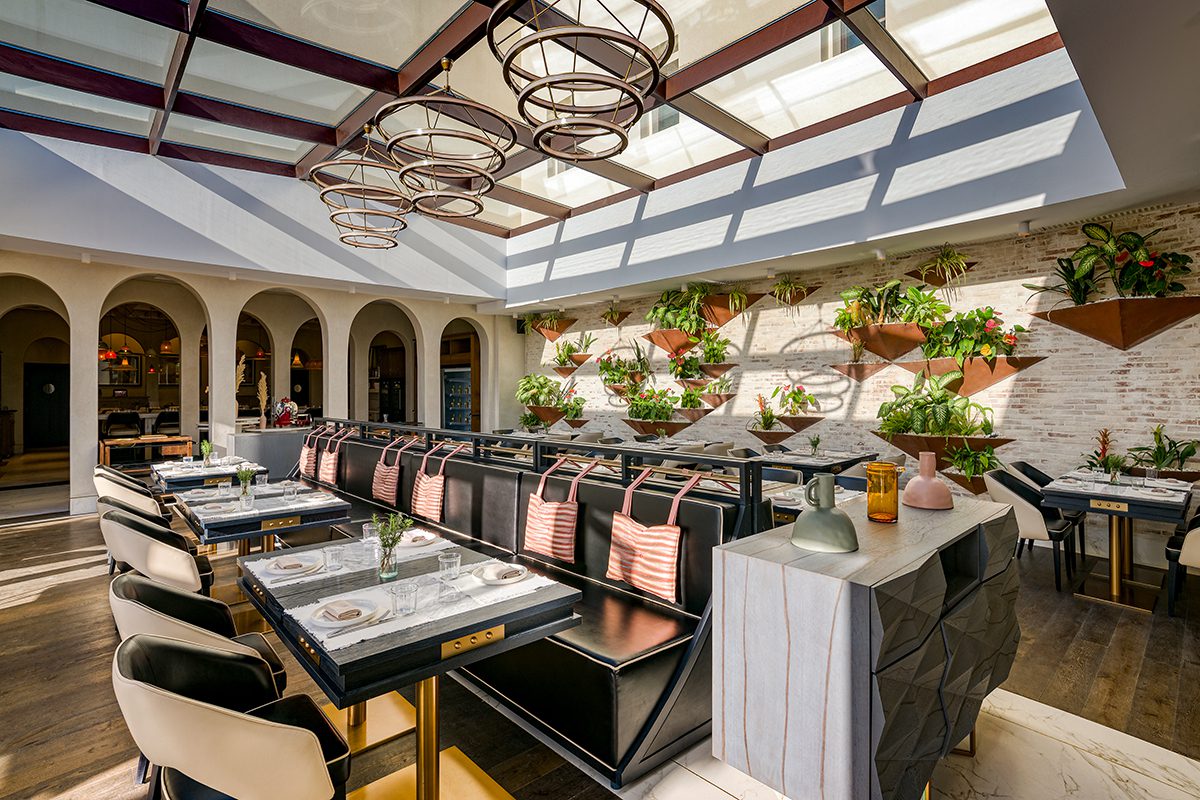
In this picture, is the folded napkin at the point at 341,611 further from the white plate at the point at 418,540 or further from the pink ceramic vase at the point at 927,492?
the pink ceramic vase at the point at 927,492

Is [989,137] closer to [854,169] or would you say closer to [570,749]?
[854,169]

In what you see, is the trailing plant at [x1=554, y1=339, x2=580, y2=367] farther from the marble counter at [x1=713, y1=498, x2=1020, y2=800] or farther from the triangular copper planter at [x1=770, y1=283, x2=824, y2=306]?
the marble counter at [x1=713, y1=498, x2=1020, y2=800]

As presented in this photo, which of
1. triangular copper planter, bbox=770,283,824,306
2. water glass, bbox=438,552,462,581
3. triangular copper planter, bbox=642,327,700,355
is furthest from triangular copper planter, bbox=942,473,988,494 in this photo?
water glass, bbox=438,552,462,581

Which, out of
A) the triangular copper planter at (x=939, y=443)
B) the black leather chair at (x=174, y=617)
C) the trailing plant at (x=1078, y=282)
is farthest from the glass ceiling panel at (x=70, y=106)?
the trailing plant at (x=1078, y=282)

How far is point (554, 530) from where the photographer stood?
3330 mm

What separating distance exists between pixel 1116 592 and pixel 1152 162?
10.3 feet

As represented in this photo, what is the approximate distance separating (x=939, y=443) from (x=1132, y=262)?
226 cm

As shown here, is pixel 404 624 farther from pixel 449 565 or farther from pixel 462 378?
pixel 462 378

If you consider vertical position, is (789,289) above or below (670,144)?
below

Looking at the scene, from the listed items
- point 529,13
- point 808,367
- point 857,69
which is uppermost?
point 857,69

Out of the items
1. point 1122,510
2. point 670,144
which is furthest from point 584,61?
point 1122,510

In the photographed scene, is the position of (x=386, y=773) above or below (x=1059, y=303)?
below

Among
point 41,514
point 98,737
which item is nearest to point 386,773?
point 98,737

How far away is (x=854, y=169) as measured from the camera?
234 inches
